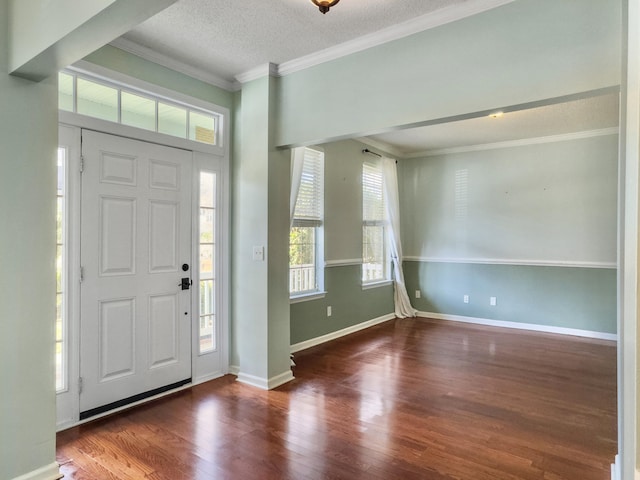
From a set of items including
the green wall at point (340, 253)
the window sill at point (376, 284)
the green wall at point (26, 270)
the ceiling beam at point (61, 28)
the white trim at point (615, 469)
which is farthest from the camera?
the window sill at point (376, 284)

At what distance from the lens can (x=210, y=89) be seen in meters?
3.60

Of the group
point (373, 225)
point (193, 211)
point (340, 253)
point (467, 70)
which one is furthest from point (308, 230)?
point (467, 70)

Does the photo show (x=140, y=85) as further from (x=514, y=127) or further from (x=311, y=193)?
(x=514, y=127)

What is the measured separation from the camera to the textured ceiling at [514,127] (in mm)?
4312

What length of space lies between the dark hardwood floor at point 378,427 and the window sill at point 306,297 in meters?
0.68

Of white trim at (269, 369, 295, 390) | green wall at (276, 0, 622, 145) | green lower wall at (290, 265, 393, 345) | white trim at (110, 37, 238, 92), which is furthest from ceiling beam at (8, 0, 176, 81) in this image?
green lower wall at (290, 265, 393, 345)

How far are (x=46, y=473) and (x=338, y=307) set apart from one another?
3608mm

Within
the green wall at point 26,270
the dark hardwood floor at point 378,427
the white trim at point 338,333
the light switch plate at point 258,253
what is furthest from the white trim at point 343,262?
the green wall at point 26,270

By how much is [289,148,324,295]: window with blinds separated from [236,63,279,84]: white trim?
129cm

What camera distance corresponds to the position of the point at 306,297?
4.61 m

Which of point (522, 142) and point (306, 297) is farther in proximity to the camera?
point (522, 142)

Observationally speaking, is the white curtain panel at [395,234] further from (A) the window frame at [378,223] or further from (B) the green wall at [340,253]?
(B) the green wall at [340,253]

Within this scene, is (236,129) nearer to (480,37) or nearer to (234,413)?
(480,37)

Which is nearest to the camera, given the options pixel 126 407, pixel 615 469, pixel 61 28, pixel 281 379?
pixel 61 28
